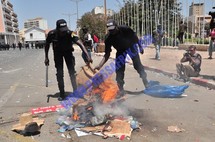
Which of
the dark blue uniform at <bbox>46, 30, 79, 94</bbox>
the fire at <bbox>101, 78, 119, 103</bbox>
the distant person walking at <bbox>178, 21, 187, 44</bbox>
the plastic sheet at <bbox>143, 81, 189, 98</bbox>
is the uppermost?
the distant person walking at <bbox>178, 21, 187, 44</bbox>

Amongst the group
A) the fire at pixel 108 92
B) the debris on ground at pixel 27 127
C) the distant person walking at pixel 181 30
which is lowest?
the debris on ground at pixel 27 127

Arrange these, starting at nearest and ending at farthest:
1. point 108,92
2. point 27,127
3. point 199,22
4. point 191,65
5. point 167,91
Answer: point 27,127 < point 108,92 < point 167,91 < point 191,65 < point 199,22

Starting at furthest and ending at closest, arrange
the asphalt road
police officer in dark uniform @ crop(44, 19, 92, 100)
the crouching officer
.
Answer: the crouching officer, police officer in dark uniform @ crop(44, 19, 92, 100), the asphalt road

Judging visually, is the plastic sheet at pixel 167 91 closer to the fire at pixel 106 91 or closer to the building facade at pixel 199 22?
the fire at pixel 106 91

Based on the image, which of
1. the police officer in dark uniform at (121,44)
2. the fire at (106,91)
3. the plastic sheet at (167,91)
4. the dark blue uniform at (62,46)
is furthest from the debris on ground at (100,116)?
the plastic sheet at (167,91)

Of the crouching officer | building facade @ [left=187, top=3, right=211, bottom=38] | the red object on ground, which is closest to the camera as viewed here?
the red object on ground

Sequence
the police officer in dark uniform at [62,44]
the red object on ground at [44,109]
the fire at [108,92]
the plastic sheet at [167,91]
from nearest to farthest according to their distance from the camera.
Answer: the fire at [108,92]
the red object on ground at [44,109]
the police officer in dark uniform at [62,44]
the plastic sheet at [167,91]

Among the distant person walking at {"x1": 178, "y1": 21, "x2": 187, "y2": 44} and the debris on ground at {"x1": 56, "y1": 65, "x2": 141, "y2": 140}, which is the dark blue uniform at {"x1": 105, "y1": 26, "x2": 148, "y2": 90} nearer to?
the debris on ground at {"x1": 56, "y1": 65, "x2": 141, "y2": 140}

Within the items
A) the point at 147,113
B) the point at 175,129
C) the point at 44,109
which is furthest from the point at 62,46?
the point at 175,129

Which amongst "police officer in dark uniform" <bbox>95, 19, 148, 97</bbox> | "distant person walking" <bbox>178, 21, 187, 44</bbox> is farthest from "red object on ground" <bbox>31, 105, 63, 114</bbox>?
"distant person walking" <bbox>178, 21, 187, 44</bbox>

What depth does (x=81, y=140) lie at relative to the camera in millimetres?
3836

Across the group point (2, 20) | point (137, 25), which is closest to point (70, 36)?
point (137, 25)

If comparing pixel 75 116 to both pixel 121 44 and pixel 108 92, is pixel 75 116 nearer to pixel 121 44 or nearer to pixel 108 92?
pixel 108 92

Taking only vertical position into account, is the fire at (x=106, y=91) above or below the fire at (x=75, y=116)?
above
